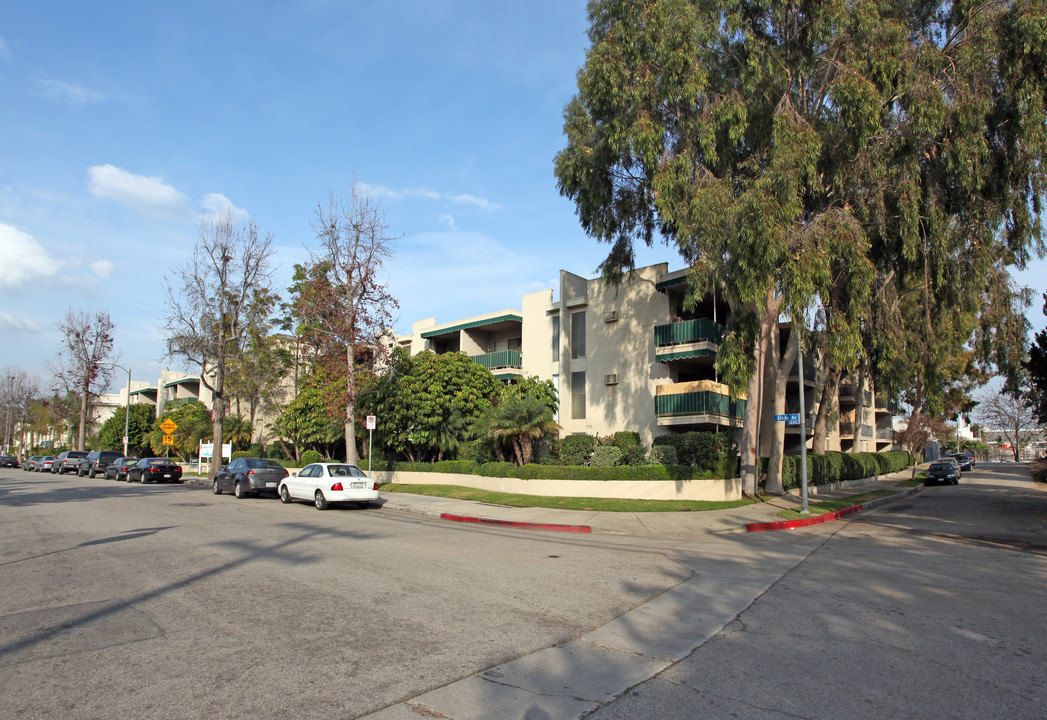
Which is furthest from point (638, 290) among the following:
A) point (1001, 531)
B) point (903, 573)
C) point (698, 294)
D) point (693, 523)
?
point (903, 573)

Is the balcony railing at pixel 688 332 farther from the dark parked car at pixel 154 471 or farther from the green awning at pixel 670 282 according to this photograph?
the dark parked car at pixel 154 471

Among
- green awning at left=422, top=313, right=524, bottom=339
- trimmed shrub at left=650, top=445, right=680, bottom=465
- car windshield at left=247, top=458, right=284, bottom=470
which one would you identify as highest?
green awning at left=422, top=313, right=524, bottom=339

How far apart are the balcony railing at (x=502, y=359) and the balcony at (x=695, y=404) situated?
952 centimetres

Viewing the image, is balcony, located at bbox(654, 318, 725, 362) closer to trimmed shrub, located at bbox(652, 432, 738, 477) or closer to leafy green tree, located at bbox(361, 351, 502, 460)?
trimmed shrub, located at bbox(652, 432, 738, 477)

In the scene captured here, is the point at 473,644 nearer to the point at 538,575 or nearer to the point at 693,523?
the point at 538,575

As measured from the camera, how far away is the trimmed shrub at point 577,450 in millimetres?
25828

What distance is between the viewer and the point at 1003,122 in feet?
59.9

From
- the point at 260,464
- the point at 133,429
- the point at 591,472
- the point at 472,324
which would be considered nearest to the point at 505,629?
the point at 591,472

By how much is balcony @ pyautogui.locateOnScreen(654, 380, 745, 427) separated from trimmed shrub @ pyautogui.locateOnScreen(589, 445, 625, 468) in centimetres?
324

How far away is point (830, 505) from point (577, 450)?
9405 mm

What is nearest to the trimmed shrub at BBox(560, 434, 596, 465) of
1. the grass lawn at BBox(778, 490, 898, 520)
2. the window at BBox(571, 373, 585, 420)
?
the window at BBox(571, 373, 585, 420)

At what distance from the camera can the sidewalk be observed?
16375 millimetres

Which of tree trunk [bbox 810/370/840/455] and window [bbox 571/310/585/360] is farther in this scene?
tree trunk [bbox 810/370/840/455]

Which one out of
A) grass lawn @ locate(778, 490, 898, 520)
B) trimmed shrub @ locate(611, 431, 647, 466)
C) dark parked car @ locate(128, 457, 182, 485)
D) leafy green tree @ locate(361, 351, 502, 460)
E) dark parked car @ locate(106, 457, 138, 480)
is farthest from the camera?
dark parked car @ locate(106, 457, 138, 480)
